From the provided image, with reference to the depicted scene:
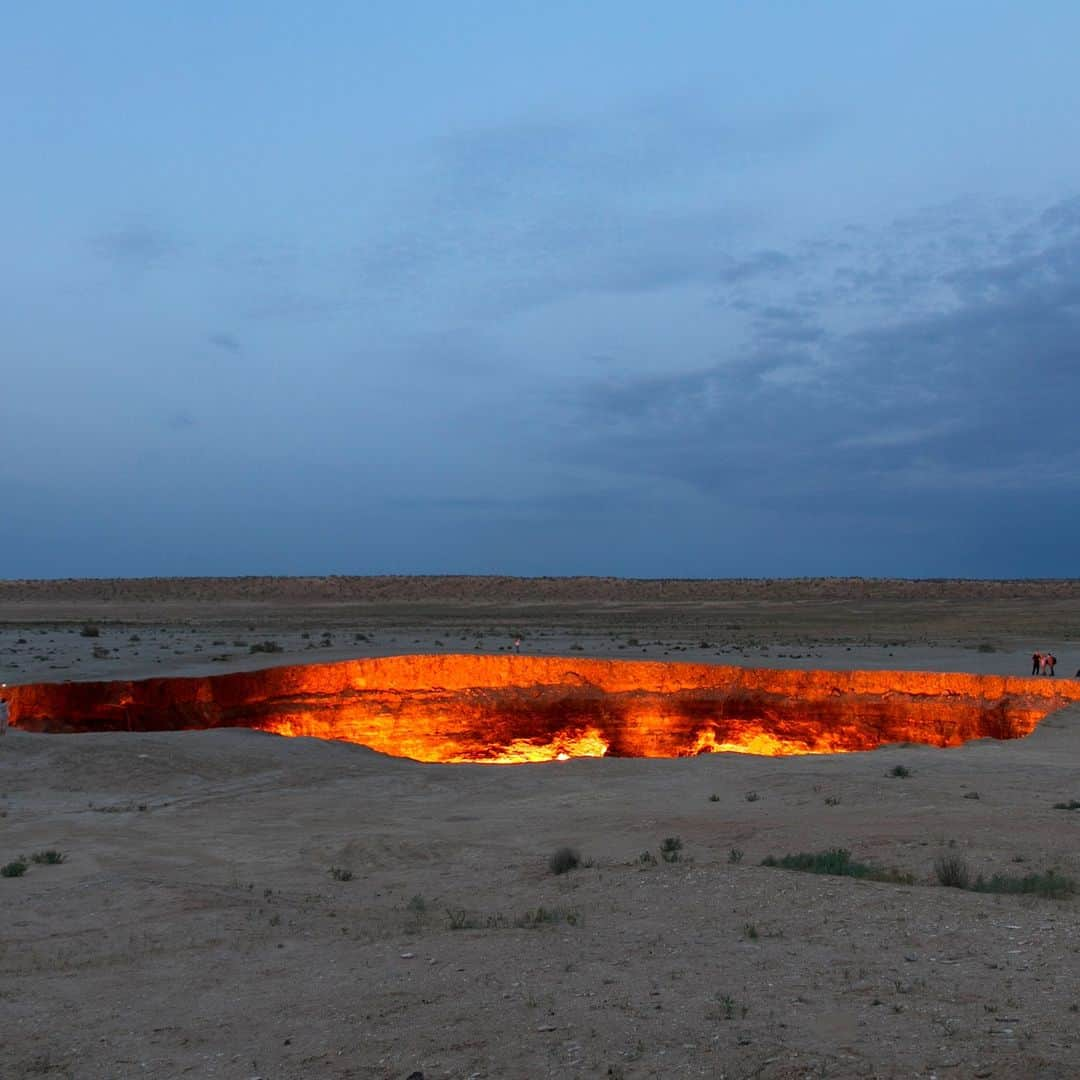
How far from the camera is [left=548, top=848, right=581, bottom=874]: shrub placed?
27.6 feet

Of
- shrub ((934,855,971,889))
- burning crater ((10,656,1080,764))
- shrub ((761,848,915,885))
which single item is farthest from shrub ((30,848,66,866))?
burning crater ((10,656,1080,764))

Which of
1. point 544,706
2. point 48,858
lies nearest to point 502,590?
point 544,706

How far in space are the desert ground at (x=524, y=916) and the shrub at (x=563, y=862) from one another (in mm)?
78

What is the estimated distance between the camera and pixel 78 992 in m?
5.95

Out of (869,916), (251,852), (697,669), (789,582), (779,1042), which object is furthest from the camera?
(789,582)

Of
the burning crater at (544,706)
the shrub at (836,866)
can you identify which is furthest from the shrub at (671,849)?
the burning crater at (544,706)

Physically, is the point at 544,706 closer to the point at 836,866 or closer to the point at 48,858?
the point at 48,858

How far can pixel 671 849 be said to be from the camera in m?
8.82

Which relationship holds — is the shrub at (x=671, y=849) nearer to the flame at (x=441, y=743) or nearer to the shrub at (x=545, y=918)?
the shrub at (x=545, y=918)

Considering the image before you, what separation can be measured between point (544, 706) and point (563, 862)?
14757mm

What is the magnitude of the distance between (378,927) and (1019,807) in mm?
6469

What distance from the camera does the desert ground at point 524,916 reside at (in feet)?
15.8

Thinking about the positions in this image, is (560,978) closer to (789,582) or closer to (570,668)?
(570,668)

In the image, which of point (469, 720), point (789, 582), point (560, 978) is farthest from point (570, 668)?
point (789, 582)
